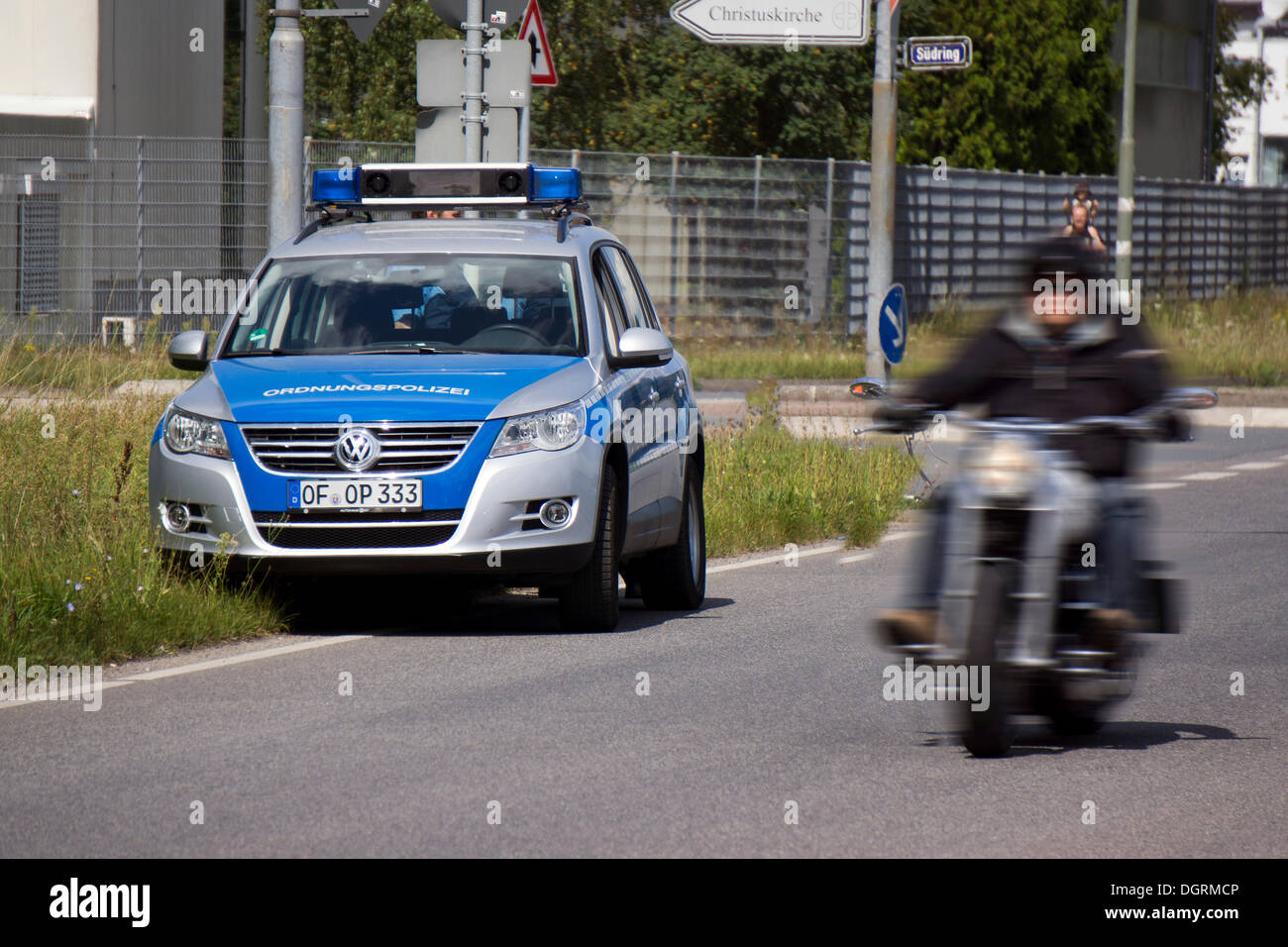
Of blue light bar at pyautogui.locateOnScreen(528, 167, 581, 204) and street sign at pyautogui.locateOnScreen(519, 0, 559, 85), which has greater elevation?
street sign at pyautogui.locateOnScreen(519, 0, 559, 85)

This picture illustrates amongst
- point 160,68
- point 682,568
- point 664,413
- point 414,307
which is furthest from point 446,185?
point 160,68

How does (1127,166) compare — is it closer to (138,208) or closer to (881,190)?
(881,190)

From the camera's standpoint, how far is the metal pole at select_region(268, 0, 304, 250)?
44.1 ft

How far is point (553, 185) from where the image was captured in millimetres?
11602

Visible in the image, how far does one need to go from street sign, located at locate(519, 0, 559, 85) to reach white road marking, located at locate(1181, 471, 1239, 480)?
632 cm

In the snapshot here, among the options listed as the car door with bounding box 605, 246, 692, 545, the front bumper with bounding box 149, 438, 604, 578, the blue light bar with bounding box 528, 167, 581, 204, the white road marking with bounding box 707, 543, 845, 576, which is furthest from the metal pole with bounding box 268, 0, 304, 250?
the front bumper with bounding box 149, 438, 604, 578

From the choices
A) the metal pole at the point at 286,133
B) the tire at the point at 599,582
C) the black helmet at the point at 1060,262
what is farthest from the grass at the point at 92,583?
the black helmet at the point at 1060,262

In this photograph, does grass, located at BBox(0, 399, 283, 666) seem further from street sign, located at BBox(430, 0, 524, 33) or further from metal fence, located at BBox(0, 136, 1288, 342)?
metal fence, located at BBox(0, 136, 1288, 342)

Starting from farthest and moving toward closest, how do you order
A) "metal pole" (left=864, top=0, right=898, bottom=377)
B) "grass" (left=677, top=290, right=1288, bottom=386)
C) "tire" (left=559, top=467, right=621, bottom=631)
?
"grass" (left=677, top=290, right=1288, bottom=386) < "metal pole" (left=864, top=0, right=898, bottom=377) < "tire" (left=559, top=467, right=621, bottom=631)

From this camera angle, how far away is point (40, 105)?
2700cm

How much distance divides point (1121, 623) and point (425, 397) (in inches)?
138

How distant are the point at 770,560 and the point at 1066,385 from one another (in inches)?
246
